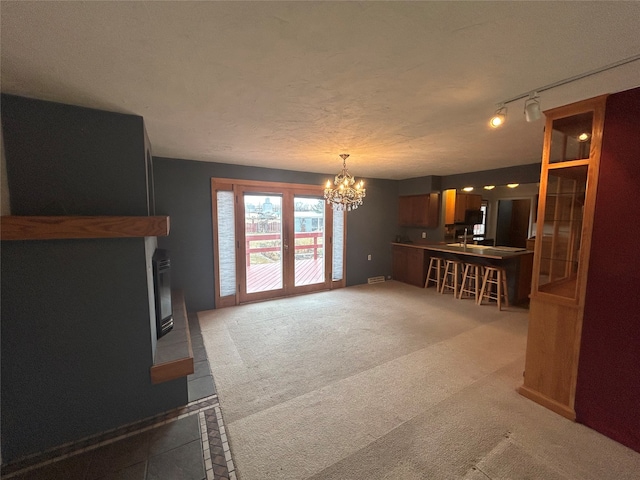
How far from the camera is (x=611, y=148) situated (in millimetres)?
1730

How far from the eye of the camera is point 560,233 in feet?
7.09

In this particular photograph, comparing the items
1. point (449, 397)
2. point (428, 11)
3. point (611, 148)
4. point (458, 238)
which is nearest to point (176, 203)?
point (428, 11)

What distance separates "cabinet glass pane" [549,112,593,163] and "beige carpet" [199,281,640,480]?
2.01 metres

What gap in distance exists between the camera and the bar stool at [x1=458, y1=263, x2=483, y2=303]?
14.6 feet

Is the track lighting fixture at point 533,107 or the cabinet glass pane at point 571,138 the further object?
the cabinet glass pane at point 571,138

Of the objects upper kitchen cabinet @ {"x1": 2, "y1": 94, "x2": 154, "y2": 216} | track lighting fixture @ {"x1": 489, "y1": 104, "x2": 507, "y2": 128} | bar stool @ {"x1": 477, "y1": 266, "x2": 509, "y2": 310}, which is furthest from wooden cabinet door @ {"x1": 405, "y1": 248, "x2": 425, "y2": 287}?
upper kitchen cabinet @ {"x1": 2, "y1": 94, "x2": 154, "y2": 216}

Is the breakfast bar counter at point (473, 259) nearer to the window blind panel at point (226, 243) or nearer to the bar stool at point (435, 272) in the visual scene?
the bar stool at point (435, 272)

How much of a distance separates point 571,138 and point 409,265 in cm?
398

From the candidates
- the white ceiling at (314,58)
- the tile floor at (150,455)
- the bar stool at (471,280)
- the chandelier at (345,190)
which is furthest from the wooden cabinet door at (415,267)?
the tile floor at (150,455)

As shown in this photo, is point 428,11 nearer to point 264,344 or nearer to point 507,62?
point 507,62

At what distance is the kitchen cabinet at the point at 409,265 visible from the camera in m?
5.46

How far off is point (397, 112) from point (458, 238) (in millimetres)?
5089

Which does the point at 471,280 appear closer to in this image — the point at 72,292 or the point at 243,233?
the point at 243,233

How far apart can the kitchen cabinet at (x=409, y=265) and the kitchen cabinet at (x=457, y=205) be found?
3.30 ft
